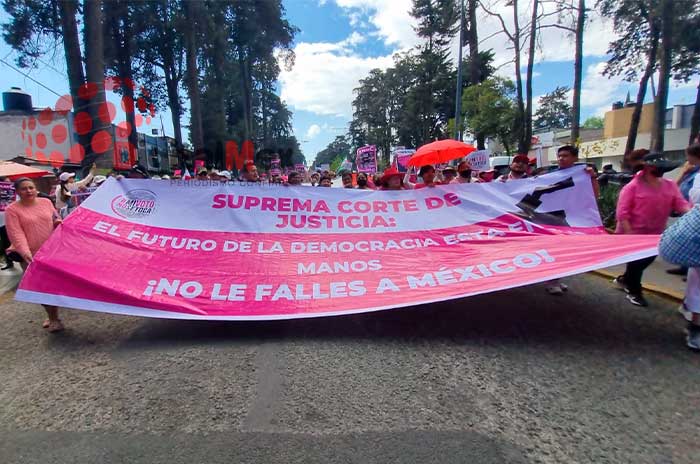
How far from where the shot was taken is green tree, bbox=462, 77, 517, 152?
65.4 ft

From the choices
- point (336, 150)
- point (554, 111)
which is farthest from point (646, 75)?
point (336, 150)

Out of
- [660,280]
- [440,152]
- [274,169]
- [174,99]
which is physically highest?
[174,99]

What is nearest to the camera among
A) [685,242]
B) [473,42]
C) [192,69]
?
[685,242]

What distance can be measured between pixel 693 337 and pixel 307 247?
364cm

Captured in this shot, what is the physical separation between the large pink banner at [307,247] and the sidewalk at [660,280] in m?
0.98

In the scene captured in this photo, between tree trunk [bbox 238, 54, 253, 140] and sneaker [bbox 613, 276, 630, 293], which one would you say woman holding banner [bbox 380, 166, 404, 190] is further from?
tree trunk [bbox 238, 54, 253, 140]

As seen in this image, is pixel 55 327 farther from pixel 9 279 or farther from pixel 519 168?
pixel 519 168

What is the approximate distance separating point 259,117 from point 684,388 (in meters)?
59.6

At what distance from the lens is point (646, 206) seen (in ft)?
14.0

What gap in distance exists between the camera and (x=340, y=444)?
2334 millimetres

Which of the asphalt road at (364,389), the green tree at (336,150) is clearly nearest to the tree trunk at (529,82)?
the asphalt road at (364,389)

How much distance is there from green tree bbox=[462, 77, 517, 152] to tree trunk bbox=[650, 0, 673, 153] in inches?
252

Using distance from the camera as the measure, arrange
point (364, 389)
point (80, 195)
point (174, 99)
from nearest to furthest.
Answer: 1. point (364, 389)
2. point (80, 195)
3. point (174, 99)

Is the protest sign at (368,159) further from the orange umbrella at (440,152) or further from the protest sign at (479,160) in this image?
the orange umbrella at (440,152)
